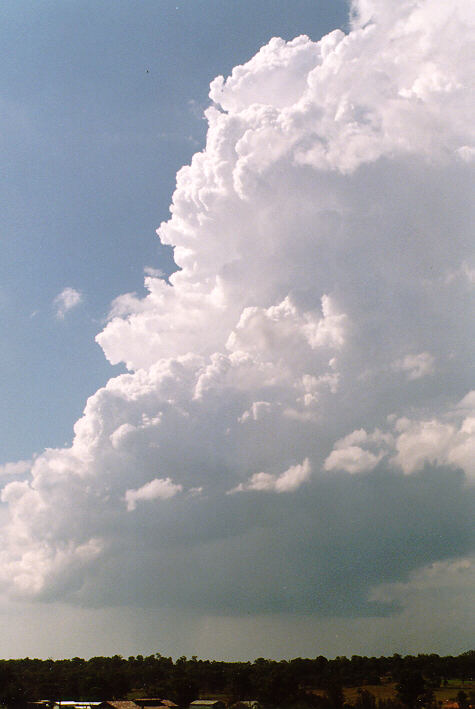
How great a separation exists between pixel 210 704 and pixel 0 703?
55.2m

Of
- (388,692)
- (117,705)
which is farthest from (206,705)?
(388,692)

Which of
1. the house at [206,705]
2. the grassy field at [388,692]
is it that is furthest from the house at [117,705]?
the grassy field at [388,692]

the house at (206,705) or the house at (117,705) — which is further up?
the house at (117,705)

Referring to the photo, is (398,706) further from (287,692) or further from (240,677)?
(240,677)

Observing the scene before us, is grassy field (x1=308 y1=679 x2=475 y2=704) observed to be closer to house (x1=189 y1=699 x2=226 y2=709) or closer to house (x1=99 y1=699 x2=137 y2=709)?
house (x1=189 y1=699 x2=226 y2=709)

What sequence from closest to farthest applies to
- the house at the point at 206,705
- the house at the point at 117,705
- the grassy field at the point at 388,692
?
the house at the point at 117,705 → the grassy field at the point at 388,692 → the house at the point at 206,705

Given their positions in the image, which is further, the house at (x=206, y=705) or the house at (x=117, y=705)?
the house at (x=206, y=705)

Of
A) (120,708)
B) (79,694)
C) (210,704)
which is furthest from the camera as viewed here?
(79,694)

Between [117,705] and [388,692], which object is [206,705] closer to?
[117,705]

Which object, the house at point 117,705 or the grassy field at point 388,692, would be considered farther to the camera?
the grassy field at point 388,692

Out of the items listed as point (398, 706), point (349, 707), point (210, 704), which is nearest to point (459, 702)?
point (398, 706)

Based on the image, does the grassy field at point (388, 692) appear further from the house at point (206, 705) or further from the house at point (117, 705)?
the house at point (117, 705)

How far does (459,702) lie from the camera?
477ft

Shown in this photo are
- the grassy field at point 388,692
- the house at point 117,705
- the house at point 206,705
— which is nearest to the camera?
the house at point 117,705
